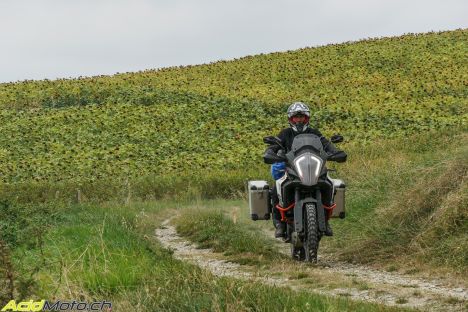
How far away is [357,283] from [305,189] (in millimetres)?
2339

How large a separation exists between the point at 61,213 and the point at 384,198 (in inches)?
336

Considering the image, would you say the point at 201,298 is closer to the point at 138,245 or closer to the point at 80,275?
the point at 80,275

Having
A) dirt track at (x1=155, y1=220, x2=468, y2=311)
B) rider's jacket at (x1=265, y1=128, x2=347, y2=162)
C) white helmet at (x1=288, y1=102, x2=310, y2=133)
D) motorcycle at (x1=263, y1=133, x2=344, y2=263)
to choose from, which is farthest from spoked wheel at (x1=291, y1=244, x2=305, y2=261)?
white helmet at (x1=288, y1=102, x2=310, y2=133)

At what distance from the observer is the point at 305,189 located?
482 inches

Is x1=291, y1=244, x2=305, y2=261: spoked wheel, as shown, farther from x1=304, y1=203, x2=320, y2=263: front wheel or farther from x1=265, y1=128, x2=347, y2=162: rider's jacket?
x1=265, y1=128, x2=347, y2=162: rider's jacket

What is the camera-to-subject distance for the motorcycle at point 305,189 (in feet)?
39.5

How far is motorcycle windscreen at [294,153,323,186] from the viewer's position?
12031 millimetres

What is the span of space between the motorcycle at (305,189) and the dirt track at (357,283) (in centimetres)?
38

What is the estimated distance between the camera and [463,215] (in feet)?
39.9

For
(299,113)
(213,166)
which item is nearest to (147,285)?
(299,113)

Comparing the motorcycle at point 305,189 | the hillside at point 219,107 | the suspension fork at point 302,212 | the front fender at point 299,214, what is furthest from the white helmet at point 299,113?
the hillside at point 219,107

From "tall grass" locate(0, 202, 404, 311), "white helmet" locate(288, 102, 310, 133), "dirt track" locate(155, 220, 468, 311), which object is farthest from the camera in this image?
"white helmet" locate(288, 102, 310, 133)

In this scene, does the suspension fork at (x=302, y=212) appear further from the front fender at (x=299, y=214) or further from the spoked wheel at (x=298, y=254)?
the spoked wheel at (x=298, y=254)

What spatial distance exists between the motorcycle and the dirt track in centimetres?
38
